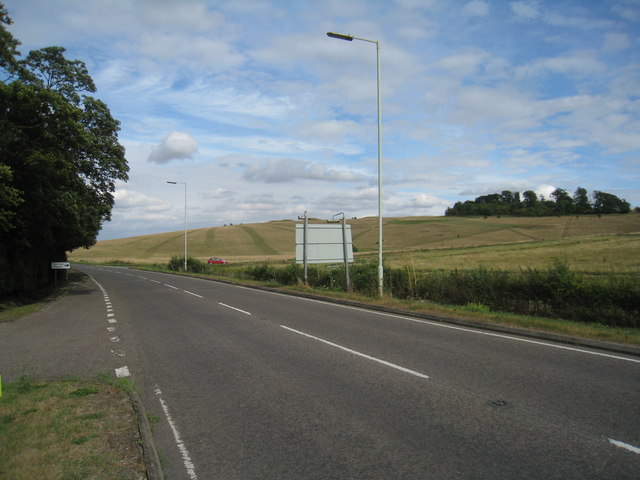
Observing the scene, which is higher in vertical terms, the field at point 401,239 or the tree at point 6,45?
the tree at point 6,45

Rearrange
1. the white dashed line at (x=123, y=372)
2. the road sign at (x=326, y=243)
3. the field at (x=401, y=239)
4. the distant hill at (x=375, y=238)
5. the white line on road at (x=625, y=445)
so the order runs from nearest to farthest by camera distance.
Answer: the white line on road at (x=625, y=445)
the white dashed line at (x=123, y=372)
the road sign at (x=326, y=243)
the field at (x=401, y=239)
the distant hill at (x=375, y=238)

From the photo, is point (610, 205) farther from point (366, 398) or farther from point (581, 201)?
point (366, 398)

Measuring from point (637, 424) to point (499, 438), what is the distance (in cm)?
164

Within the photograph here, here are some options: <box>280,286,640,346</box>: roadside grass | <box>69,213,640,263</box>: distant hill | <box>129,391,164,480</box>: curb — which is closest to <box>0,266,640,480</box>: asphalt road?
<box>129,391,164,480</box>: curb

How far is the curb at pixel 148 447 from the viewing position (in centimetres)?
385

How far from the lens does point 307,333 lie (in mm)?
10664

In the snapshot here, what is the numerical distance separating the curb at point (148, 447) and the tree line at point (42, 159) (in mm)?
13244

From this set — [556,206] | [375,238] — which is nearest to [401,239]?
[375,238]

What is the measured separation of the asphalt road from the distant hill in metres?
60.5

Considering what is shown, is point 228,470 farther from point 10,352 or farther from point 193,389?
point 10,352

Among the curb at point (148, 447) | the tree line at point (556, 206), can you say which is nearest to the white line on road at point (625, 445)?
the curb at point (148, 447)

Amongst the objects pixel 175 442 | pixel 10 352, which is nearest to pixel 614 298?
pixel 175 442

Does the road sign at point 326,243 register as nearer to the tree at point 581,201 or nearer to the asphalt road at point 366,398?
the asphalt road at point 366,398

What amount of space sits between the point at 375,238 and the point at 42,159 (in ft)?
262
